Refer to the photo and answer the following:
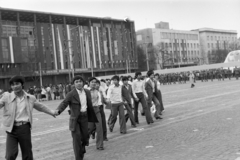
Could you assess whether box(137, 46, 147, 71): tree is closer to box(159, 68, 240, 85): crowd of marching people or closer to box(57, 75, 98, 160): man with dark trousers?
box(159, 68, 240, 85): crowd of marching people

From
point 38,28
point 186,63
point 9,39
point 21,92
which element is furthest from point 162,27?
point 21,92

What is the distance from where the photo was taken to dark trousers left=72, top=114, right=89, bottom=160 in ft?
19.5

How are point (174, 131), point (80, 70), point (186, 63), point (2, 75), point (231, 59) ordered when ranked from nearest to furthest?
point (174, 131) < point (2, 75) < point (231, 59) < point (80, 70) < point (186, 63)

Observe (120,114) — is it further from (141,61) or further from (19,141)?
(141,61)

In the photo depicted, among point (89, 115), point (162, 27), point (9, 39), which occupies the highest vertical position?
point (162, 27)

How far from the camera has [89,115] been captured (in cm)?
633

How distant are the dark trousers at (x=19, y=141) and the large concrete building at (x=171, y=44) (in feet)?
276

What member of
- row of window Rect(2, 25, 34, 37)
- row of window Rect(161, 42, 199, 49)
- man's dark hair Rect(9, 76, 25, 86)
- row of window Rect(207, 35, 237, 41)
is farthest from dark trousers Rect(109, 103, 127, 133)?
row of window Rect(207, 35, 237, 41)

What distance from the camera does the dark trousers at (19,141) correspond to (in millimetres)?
4711

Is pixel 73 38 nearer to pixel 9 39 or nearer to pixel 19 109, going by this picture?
pixel 9 39

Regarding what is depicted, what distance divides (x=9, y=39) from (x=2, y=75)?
7.04 metres

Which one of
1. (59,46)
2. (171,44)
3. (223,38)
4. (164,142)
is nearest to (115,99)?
(164,142)

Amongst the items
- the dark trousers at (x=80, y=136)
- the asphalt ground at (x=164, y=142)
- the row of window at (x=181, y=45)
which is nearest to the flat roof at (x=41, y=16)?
the row of window at (x=181, y=45)

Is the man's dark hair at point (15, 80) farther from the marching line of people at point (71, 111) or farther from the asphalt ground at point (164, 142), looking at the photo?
the asphalt ground at point (164, 142)
